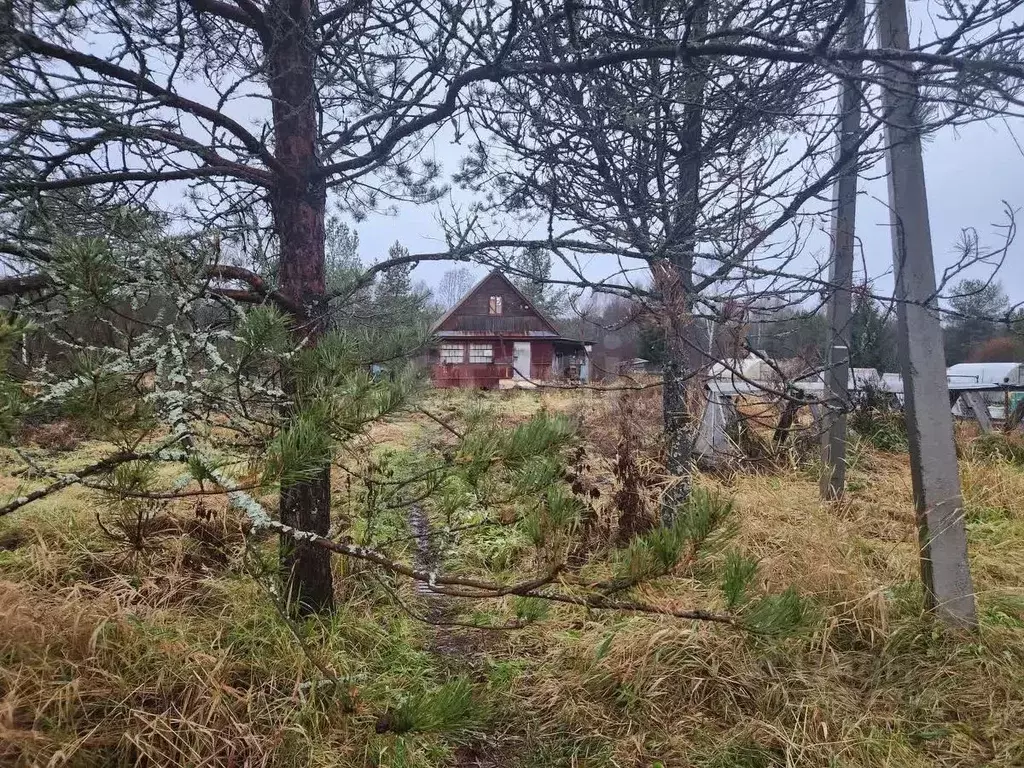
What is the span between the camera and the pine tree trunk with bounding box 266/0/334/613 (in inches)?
113

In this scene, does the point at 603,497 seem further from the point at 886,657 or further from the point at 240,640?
the point at 240,640

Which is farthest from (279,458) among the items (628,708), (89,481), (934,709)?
(934,709)

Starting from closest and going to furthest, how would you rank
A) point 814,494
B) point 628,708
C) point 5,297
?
point 5,297
point 628,708
point 814,494

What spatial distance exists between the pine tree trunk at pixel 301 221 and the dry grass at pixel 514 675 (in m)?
0.50

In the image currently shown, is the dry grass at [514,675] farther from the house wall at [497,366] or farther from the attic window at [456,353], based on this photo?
the attic window at [456,353]

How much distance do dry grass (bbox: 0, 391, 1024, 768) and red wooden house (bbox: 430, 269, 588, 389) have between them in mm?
18240

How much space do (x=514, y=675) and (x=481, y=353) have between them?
19.9 meters

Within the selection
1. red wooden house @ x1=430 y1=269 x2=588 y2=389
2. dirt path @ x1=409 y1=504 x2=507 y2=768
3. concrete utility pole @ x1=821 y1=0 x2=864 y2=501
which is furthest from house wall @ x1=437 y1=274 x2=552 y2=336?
dirt path @ x1=409 y1=504 x2=507 y2=768

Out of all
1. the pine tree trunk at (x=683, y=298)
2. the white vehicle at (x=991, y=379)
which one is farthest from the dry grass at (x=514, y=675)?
the white vehicle at (x=991, y=379)

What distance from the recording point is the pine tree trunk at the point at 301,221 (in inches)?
113

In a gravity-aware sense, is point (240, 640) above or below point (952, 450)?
below

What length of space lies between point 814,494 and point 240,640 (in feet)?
15.6

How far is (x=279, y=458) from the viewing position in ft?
4.79

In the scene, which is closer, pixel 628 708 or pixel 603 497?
pixel 628 708
